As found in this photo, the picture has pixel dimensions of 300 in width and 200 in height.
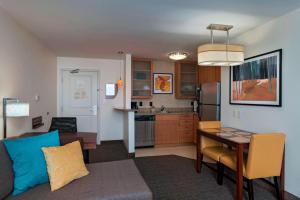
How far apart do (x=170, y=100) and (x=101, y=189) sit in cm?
404

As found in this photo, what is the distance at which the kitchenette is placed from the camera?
4586 millimetres

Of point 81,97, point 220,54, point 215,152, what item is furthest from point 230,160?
point 81,97

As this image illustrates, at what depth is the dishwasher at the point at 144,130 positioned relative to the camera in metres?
4.66

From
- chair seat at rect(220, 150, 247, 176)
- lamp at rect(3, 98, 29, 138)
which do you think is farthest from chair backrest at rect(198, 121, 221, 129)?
lamp at rect(3, 98, 29, 138)

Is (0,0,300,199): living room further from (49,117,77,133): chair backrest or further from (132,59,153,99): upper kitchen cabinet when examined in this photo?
(132,59,153,99): upper kitchen cabinet

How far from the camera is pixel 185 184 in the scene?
2.73m

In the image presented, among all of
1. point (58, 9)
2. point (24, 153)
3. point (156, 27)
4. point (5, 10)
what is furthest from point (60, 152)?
point (156, 27)

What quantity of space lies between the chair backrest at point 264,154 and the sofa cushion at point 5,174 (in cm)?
238

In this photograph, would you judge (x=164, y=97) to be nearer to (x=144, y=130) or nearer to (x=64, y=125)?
(x=144, y=130)

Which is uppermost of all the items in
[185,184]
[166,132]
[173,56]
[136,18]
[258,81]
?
[136,18]

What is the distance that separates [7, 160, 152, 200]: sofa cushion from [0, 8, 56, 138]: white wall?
1107 millimetres

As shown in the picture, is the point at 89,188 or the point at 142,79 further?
the point at 142,79

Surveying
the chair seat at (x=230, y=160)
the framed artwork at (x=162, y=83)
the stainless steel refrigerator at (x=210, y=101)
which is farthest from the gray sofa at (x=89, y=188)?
the framed artwork at (x=162, y=83)

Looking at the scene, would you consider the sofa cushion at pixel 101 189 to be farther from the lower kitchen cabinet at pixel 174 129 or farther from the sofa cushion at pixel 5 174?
the lower kitchen cabinet at pixel 174 129
